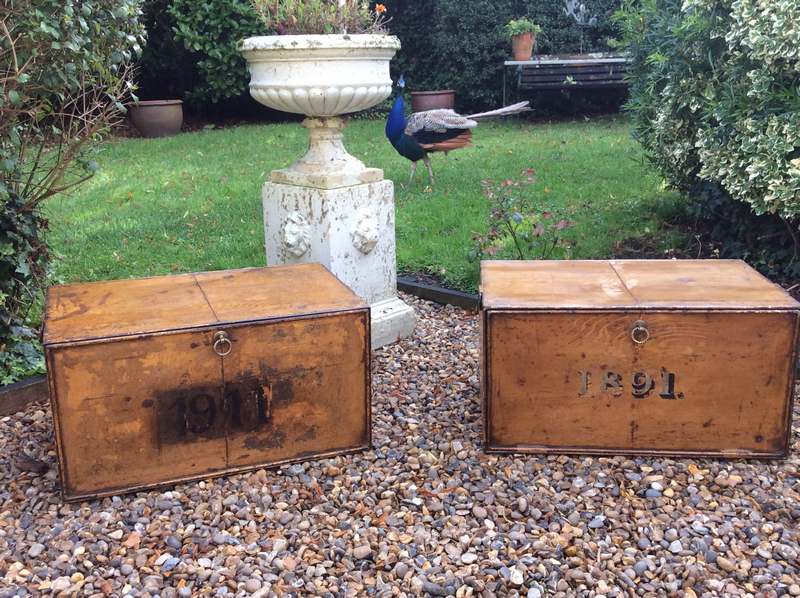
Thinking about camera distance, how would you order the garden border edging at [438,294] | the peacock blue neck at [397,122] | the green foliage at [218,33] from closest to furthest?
the garden border edging at [438,294]
the peacock blue neck at [397,122]
the green foliage at [218,33]

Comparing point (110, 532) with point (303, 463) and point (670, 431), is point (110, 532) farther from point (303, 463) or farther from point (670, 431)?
point (670, 431)

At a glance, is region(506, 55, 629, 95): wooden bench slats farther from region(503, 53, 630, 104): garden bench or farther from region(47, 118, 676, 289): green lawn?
region(47, 118, 676, 289): green lawn

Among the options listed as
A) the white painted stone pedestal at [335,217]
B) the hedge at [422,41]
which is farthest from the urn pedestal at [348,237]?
the hedge at [422,41]

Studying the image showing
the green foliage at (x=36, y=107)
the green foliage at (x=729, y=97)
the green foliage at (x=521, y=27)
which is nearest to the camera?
the green foliage at (x=36, y=107)

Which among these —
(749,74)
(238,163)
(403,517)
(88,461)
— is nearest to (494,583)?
(403,517)

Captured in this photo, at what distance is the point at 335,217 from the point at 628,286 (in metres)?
→ 1.35

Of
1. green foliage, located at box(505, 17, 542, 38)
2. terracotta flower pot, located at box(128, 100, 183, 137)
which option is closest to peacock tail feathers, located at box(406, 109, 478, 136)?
green foliage, located at box(505, 17, 542, 38)

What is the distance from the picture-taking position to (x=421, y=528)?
7.97 feet

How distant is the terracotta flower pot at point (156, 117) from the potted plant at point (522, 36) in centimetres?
468

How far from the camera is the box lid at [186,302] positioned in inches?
99.2

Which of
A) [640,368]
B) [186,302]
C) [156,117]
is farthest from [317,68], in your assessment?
[156,117]

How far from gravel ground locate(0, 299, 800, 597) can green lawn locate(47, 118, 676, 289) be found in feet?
6.15

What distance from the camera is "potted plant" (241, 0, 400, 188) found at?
3.38 meters

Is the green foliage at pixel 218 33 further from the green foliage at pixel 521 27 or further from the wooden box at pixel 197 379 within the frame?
the wooden box at pixel 197 379
